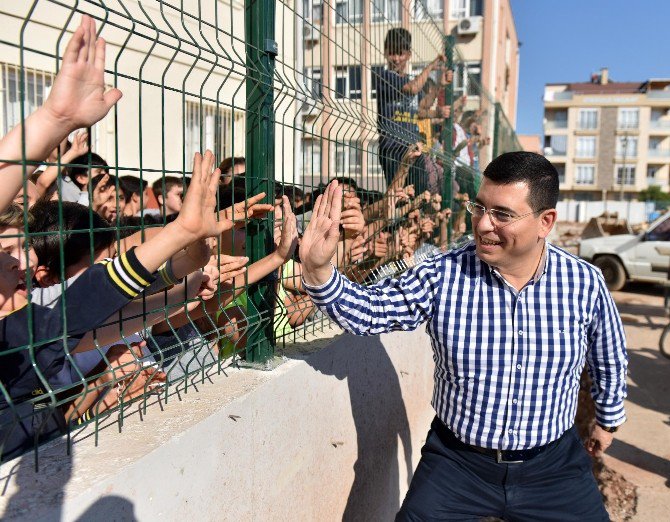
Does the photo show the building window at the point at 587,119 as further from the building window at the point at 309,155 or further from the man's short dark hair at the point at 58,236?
the man's short dark hair at the point at 58,236

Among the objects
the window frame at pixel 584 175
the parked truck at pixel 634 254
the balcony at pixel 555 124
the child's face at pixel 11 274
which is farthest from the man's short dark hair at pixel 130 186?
the balcony at pixel 555 124

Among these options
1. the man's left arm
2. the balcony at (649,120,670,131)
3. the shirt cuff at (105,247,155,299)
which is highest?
the balcony at (649,120,670,131)

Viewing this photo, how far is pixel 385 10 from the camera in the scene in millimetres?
4043

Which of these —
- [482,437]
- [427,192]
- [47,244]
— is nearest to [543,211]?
[482,437]

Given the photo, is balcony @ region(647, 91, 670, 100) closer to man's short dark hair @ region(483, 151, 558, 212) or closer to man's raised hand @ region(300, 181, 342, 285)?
man's short dark hair @ region(483, 151, 558, 212)

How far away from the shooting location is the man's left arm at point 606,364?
264cm

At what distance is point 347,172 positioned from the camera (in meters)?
3.26

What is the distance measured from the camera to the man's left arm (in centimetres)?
264

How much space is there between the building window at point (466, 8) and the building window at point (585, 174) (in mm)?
47073

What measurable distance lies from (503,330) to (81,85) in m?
1.81

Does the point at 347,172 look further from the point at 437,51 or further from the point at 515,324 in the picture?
the point at 437,51

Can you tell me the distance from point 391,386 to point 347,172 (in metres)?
1.28

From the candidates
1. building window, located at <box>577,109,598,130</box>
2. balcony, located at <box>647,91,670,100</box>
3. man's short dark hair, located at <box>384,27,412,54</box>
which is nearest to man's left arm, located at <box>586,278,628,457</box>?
man's short dark hair, located at <box>384,27,412,54</box>

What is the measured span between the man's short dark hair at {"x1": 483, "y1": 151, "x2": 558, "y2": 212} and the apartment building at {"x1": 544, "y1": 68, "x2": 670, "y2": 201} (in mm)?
66536
